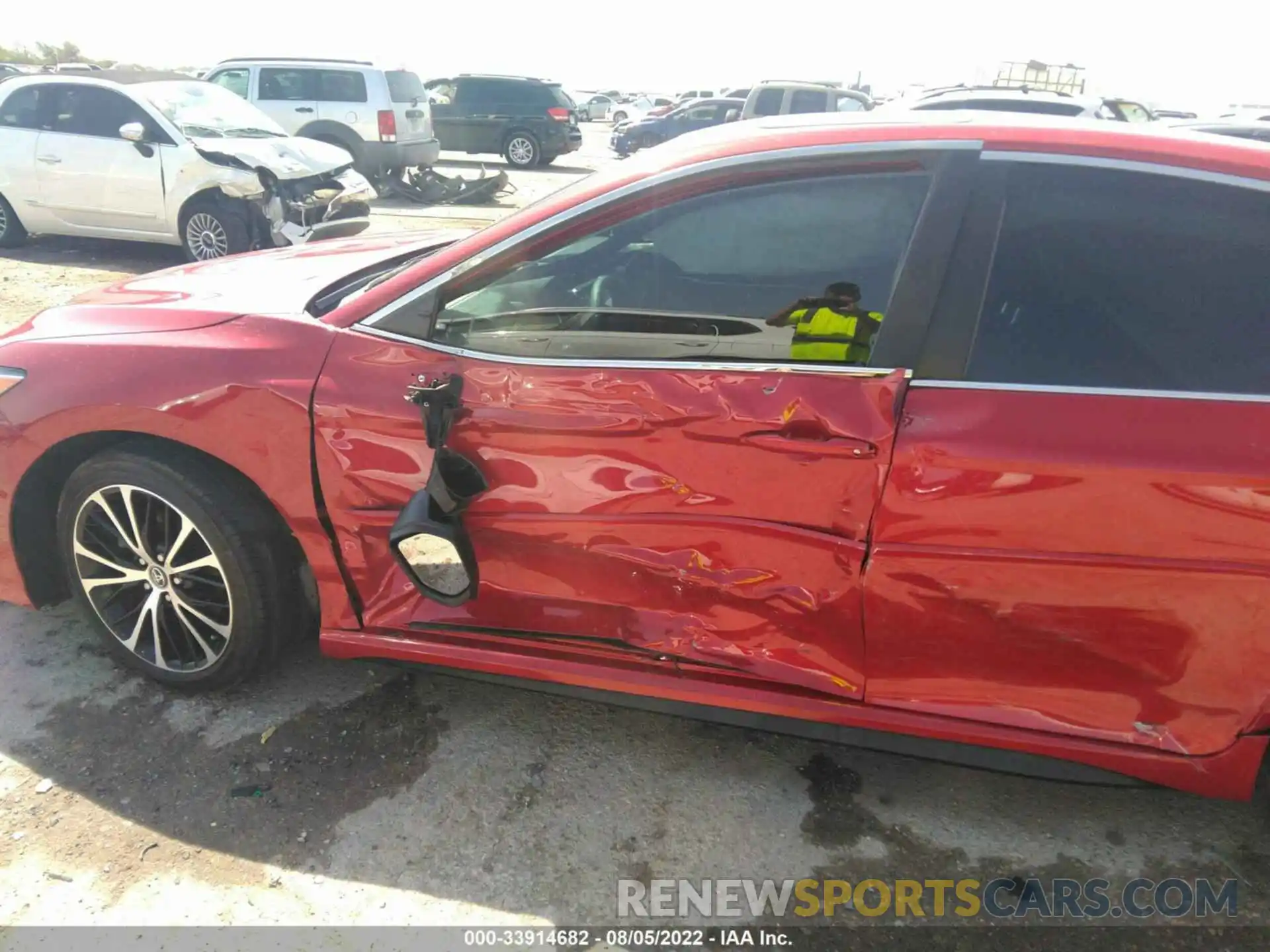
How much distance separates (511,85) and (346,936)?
17.9 m

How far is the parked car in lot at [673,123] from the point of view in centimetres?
1977

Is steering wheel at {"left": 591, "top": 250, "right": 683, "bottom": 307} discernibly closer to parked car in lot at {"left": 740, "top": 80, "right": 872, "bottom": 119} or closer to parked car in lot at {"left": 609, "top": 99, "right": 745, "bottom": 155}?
parked car in lot at {"left": 740, "top": 80, "right": 872, "bottom": 119}

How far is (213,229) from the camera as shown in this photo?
25.2 feet

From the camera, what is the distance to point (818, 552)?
1979 millimetres

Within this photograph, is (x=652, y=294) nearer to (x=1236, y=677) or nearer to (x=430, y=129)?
(x=1236, y=677)

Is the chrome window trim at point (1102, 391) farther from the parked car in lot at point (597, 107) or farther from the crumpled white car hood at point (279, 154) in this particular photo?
the parked car in lot at point (597, 107)

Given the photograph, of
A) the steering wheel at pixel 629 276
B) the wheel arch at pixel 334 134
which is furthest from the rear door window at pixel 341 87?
the steering wheel at pixel 629 276

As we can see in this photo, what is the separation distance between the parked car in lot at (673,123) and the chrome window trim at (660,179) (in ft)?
61.6

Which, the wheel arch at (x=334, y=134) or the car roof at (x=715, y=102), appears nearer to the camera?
the wheel arch at (x=334, y=134)

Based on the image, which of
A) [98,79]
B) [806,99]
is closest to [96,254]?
[98,79]

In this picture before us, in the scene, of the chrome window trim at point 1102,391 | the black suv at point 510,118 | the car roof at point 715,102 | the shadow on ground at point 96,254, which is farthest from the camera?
the car roof at point 715,102

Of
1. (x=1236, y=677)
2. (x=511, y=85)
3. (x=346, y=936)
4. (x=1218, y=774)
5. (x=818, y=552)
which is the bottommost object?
(x=346, y=936)

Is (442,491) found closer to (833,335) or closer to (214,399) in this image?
(214,399)

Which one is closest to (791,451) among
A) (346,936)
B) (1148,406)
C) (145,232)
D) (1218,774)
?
(1148,406)
